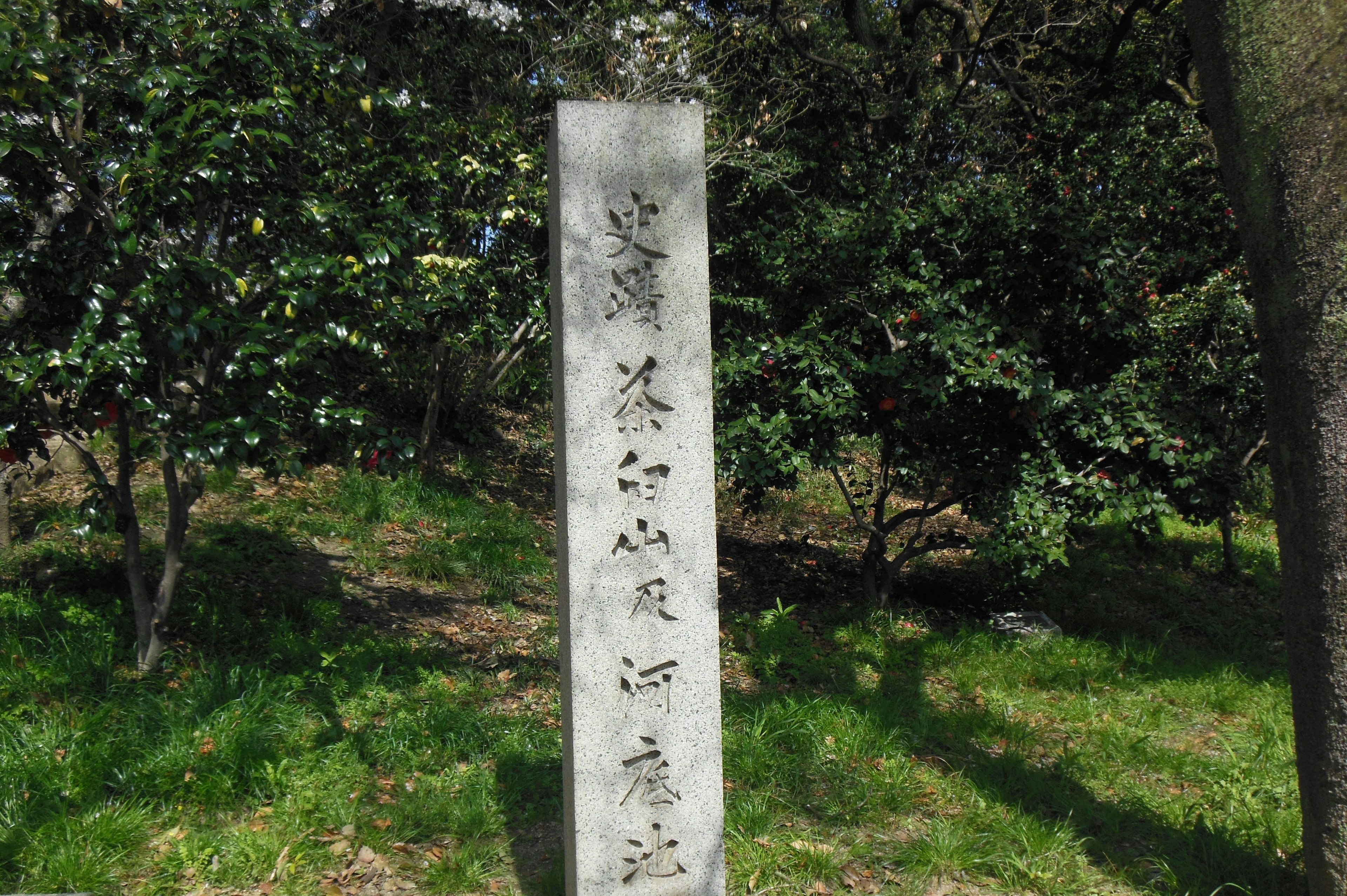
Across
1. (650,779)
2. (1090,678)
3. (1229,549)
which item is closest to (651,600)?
(650,779)

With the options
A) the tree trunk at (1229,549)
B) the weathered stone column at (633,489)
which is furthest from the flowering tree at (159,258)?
the tree trunk at (1229,549)

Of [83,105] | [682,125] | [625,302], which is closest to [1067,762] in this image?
[625,302]

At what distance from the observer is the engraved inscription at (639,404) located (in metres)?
2.76

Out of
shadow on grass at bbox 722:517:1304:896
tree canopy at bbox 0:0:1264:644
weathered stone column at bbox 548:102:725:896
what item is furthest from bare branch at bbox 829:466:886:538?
weathered stone column at bbox 548:102:725:896

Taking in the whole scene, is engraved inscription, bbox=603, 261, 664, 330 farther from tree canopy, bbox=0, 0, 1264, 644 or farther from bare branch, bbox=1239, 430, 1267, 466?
bare branch, bbox=1239, 430, 1267, 466

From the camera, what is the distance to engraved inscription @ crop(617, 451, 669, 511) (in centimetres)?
276

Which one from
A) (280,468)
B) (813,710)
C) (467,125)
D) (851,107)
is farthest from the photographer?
(851,107)

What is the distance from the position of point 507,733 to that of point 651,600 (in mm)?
1823

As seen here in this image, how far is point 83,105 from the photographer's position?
396 cm

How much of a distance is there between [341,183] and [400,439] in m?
1.82

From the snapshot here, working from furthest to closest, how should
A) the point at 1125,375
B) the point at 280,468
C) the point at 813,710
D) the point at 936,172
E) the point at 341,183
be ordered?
1. the point at 936,172
2. the point at 1125,375
3. the point at 341,183
4. the point at 813,710
5. the point at 280,468

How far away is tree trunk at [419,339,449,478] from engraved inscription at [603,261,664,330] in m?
5.84

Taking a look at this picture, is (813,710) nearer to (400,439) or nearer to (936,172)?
(400,439)

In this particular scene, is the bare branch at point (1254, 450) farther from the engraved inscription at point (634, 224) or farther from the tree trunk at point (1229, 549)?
the engraved inscription at point (634, 224)
